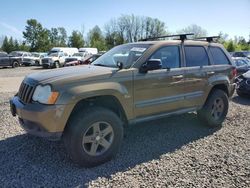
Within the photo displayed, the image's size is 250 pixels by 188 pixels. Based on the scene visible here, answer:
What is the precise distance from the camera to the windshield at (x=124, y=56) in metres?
4.67

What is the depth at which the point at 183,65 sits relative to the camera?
520 centimetres

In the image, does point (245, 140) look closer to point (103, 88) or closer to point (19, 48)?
point (103, 88)

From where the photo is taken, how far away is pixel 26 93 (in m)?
4.07

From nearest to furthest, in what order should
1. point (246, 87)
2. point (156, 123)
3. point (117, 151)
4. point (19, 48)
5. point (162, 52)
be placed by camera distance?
point (117, 151)
point (162, 52)
point (156, 123)
point (246, 87)
point (19, 48)

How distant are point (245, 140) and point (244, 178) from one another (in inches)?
65.2

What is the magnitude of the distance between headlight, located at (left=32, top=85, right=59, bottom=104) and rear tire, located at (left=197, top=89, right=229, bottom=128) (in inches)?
134

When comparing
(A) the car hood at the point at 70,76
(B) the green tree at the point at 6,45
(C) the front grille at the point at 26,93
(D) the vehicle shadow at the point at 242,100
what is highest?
(B) the green tree at the point at 6,45

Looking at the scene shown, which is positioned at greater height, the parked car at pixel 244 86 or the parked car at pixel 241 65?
the parked car at pixel 241 65

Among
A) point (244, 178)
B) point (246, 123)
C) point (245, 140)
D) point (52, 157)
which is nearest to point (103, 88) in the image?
point (52, 157)

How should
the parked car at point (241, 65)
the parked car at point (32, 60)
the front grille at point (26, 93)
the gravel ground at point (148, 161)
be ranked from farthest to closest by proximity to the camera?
the parked car at point (32, 60) → the parked car at point (241, 65) → the front grille at point (26, 93) → the gravel ground at point (148, 161)

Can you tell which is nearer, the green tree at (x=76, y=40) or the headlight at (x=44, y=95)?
the headlight at (x=44, y=95)

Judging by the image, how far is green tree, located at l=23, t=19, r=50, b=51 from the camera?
62.6 m

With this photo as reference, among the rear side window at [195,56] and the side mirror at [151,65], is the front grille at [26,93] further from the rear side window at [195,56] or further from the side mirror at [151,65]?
the rear side window at [195,56]

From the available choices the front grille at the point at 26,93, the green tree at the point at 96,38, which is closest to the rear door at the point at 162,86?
the front grille at the point at 26,93
